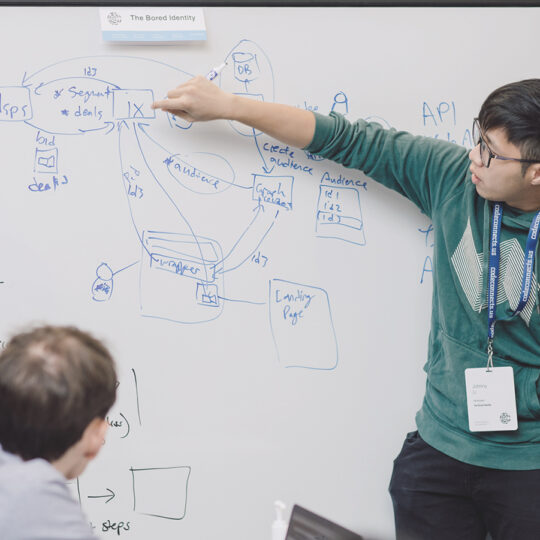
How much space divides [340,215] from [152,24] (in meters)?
0.54

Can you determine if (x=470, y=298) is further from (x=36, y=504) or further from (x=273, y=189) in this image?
(x=36, y=504)

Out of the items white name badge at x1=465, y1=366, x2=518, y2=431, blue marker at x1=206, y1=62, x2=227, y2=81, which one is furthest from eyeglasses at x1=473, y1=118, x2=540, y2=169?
blue marker at x1=206, y1=62, x2=227, y2=81

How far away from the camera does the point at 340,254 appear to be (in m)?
1.56

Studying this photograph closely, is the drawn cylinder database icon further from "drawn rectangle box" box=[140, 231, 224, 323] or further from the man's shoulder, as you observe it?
the man's shoulder

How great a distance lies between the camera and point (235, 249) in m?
1.53

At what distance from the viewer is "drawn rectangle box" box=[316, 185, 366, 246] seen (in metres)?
1.55

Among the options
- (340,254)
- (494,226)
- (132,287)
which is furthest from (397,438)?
(132,287)

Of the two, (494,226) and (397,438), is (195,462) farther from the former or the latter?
(494,226)

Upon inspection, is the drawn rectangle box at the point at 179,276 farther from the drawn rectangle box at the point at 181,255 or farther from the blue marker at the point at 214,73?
the blue marker at the point at 214,73

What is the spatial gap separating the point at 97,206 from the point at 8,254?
20 cm

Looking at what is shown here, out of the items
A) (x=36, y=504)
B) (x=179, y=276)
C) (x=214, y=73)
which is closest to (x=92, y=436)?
(x=36, y=504)

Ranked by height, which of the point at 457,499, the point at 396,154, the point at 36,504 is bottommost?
the point at 457,499

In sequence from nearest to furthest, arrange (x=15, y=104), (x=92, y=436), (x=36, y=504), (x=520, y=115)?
(x=36, y=504) < (x=92, y=436) < (x=520, y=115) < (x=15, y=104)

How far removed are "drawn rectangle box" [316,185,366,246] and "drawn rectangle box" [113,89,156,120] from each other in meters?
0.40
